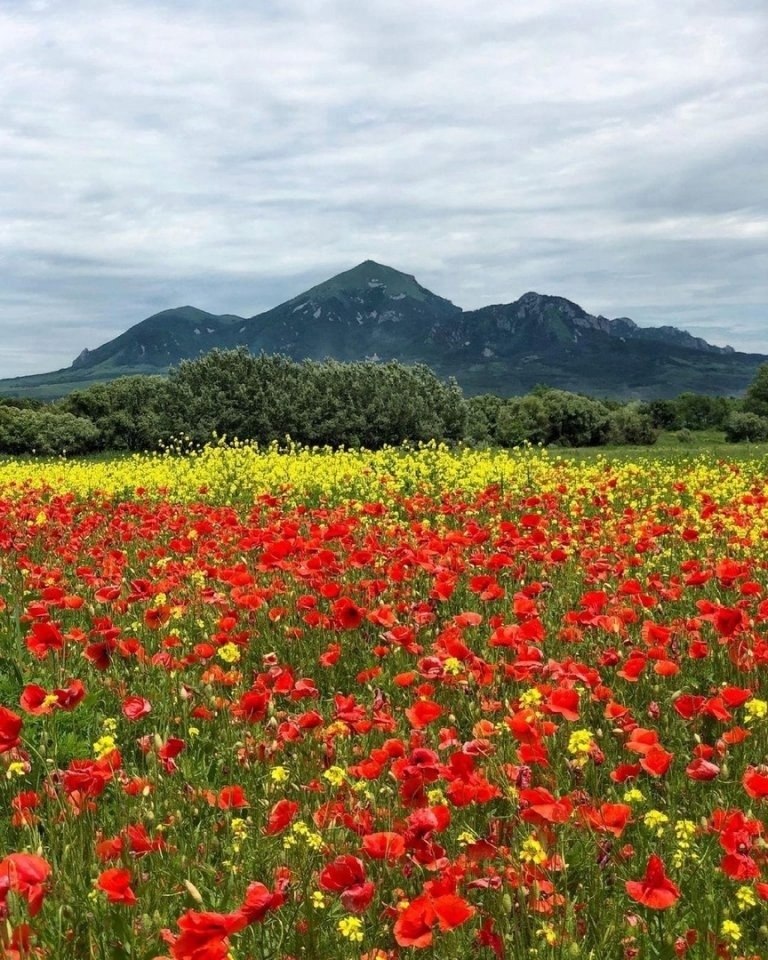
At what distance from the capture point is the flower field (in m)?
2.37

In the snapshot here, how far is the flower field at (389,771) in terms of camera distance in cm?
237

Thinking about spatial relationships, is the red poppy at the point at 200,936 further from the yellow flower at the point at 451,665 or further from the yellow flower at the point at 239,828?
the yellow flower at the point at 451,665

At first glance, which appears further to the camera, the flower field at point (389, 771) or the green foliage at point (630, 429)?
the green foliage at point (630, 429)

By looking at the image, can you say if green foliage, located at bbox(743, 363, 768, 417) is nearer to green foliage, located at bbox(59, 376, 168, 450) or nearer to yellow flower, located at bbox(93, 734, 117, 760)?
green foliage, located at bbox(59, 376, 168, 450)

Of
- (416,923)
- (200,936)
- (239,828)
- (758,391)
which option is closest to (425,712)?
(239,828)

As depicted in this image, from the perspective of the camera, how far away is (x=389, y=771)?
3277 millimetres

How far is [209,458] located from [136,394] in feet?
140

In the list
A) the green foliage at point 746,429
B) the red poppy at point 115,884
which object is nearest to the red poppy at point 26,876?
the red poppy at point 115,884

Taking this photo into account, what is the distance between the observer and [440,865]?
2.31 metres

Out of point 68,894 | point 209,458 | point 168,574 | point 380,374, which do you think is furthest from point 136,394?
point 68,894

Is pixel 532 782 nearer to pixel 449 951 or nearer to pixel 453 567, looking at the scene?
pixel 449 951

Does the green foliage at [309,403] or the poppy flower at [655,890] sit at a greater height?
the green foliage at [309,403]

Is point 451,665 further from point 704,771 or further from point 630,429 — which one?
point 630,429

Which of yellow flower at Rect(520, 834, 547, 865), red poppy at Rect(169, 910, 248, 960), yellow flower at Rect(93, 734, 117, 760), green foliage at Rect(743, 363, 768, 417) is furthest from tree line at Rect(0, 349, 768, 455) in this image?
red poppy at Rect(169, 910, 248, 960)
